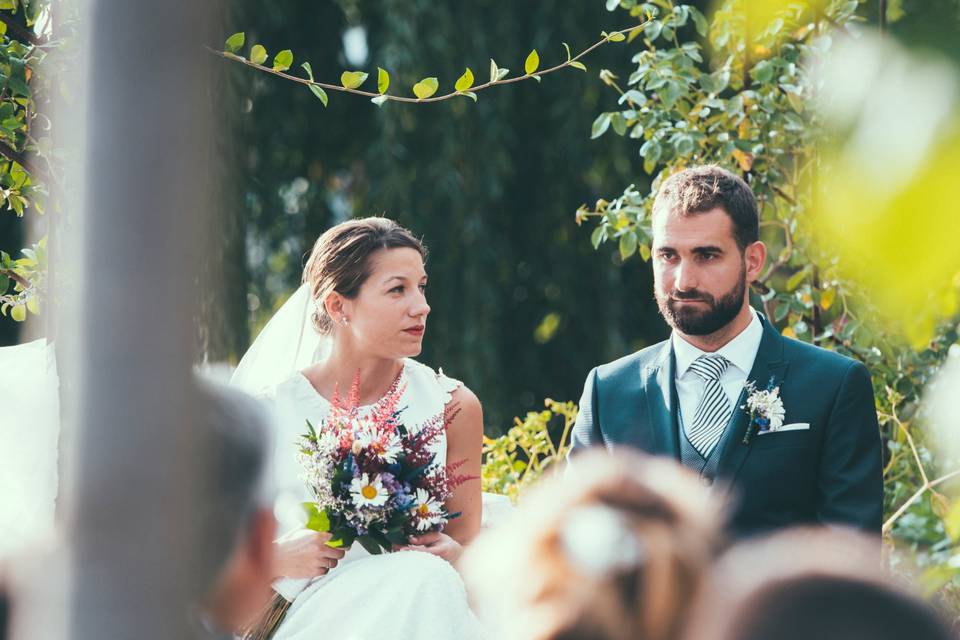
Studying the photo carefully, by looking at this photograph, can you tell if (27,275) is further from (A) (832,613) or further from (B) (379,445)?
(A) (832,613)

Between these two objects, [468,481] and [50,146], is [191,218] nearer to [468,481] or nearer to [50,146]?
[50,146]

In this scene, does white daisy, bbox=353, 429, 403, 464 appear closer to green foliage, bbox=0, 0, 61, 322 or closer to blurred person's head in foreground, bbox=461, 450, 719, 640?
green foliage, bbox=0, 0, 61, 322

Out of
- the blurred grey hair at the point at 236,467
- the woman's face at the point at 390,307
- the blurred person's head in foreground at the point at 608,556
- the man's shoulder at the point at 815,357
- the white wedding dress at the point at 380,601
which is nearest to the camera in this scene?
the blurred person's head in foreground at the point at 608,556

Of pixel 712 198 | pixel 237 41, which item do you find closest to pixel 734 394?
pixel 712 198

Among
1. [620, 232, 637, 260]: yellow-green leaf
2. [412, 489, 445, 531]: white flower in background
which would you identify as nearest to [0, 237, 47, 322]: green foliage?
[412, 489, 445, 531]: white flower in background

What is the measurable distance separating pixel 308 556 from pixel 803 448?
129 cm

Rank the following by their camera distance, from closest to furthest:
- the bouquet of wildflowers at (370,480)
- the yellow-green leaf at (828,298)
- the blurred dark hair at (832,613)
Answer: the blurred dark hair at (832,613)
the bouquet of wildflowers at (370,480)
the yellow-green leaf at (828,298)

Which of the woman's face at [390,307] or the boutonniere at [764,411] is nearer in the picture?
the boutonniere at [764,411]

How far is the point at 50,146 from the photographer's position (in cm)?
274

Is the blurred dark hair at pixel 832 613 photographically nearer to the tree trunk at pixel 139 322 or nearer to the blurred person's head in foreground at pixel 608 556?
the blurred person's head in foreground at pixel 608 556

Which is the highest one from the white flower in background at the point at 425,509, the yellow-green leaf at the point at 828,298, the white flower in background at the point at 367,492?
the yellow-green leaf at the point at 828,298

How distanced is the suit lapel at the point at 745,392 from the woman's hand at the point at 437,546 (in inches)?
28.5

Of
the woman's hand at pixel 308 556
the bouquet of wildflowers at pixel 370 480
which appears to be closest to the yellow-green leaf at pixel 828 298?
the bouquet of wildflowers at pixel 370 480

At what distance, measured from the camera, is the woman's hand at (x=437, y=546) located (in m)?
3.20
